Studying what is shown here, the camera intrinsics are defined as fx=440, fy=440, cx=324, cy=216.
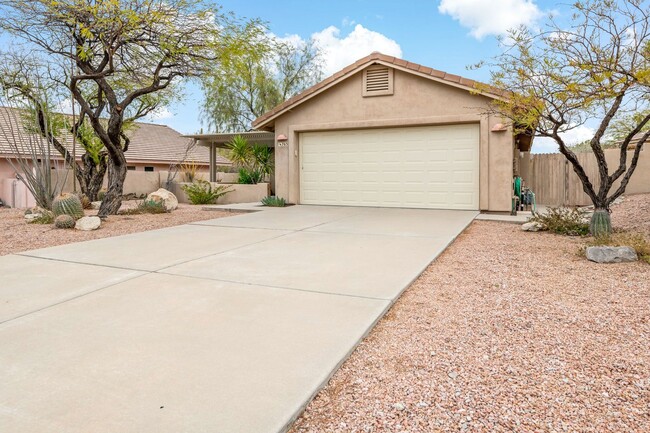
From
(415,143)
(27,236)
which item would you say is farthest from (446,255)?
(27,236)

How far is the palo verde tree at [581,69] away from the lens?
6114 mm

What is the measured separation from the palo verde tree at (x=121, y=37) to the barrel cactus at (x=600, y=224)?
8.39 metres

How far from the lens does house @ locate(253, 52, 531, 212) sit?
1108 cm

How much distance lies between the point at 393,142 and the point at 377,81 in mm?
1733

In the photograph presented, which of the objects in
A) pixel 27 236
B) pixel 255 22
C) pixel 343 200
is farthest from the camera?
pixel 343 200

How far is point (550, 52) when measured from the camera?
6.93 m

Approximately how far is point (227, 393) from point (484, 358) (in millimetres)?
1595

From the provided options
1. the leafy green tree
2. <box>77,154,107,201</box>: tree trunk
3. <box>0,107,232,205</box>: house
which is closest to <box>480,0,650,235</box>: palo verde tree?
<box>77,154,107,201</box>: tree trunk

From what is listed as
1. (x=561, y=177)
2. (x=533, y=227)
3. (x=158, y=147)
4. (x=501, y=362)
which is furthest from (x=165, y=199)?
(x=158, y=147)

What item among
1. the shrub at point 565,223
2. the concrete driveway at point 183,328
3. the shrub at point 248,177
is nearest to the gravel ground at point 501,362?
the concrete driveway at point 183,328

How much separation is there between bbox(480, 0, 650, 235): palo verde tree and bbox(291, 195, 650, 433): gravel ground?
2783 mm

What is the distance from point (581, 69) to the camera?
20.0 feet

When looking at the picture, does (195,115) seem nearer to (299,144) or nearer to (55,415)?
(299,144)

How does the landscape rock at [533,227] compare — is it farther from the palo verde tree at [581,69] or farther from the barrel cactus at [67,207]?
the barrel cactus at [67,207]
